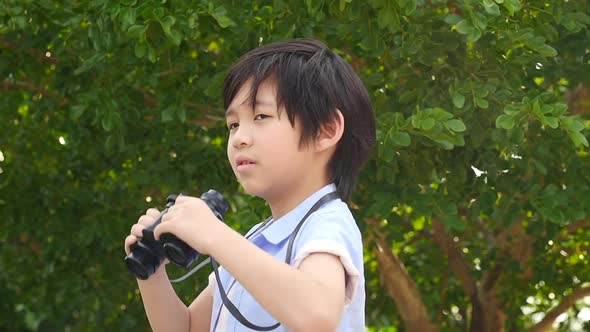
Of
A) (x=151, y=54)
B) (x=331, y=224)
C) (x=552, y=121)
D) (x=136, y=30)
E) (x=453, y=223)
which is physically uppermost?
(x=331, y=224)

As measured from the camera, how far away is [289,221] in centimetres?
224

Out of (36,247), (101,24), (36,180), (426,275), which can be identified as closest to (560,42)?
(101,24)

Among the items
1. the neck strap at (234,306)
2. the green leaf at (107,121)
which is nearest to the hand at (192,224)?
the neck strap at (234,306)

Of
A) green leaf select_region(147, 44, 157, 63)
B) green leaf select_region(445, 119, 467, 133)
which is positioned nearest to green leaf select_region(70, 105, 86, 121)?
green leaf select_region(147, 44, 157, 63)

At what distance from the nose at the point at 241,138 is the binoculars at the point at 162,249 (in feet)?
0.39

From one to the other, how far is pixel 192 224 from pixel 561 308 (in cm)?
578

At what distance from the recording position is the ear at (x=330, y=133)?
2260 mm

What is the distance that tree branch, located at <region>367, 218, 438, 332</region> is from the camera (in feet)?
21.8

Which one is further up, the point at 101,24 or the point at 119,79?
the point at 101,24

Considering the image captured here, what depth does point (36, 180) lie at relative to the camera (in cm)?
680

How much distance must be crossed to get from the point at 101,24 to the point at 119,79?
76 cm

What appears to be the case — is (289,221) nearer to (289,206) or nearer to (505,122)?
(289,206)

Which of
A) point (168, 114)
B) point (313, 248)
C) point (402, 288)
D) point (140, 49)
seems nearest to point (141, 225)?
point (313, 248)

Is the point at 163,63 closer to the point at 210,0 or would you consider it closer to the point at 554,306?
the point at 210,0
